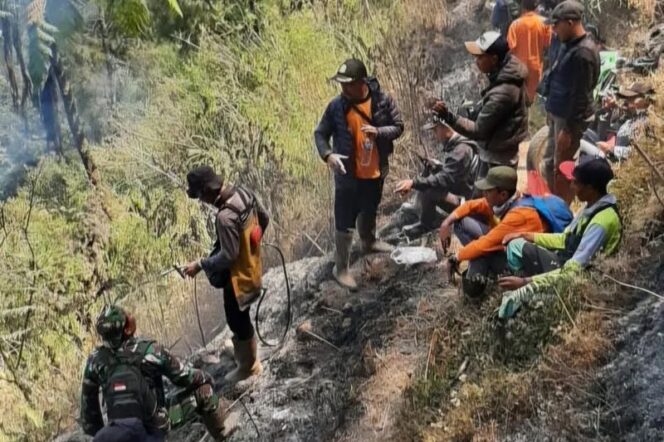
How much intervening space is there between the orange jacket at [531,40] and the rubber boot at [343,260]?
6.93 ft

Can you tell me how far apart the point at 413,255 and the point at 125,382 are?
2849 millimetres

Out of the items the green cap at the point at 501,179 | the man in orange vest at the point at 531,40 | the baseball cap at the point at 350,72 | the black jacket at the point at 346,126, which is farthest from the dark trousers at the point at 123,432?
the man in orange vest at the point at 531,40

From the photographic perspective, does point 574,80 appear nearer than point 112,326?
A: No

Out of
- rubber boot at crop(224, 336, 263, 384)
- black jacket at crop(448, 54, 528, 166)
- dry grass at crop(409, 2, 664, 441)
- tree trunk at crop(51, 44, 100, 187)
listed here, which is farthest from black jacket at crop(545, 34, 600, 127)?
tree trunk at crop(51, 44, 100, 187)

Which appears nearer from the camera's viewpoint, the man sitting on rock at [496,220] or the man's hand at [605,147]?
the man sitting on rock at [496,220]

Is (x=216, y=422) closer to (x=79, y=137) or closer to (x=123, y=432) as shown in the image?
(x=123, y=432)

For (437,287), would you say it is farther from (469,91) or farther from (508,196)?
(469,91)

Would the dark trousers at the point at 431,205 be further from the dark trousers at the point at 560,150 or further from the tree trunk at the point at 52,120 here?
the tree trunk at the point at 52,120

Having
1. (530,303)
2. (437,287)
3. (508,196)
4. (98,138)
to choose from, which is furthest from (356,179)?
(98,138)

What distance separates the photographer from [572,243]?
419 cm

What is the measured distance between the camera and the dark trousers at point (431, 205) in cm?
630

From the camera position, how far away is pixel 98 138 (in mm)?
14320

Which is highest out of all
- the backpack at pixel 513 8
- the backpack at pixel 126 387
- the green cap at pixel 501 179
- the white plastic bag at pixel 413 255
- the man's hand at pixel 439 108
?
the backpack at pixel 513 8

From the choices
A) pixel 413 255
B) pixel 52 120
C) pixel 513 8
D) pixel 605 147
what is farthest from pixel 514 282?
pixel 52 120
